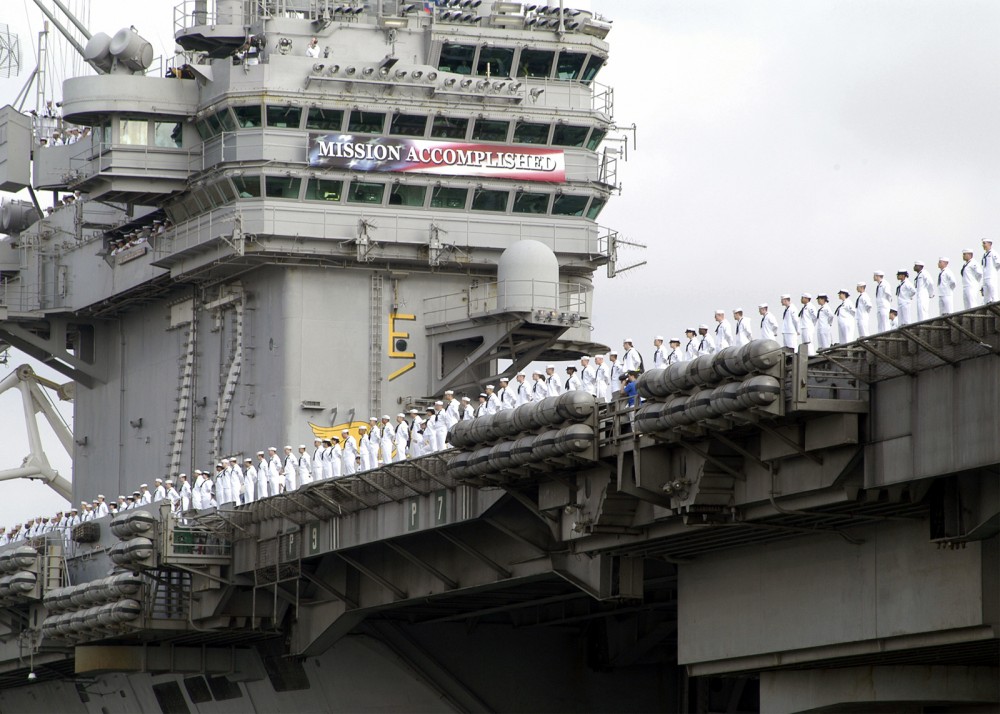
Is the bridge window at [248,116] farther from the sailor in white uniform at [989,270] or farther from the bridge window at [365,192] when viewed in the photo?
the sailor in white uniform at [989,270]

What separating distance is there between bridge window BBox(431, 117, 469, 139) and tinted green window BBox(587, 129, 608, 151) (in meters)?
3.44

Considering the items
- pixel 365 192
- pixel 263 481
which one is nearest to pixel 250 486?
pixel 263 481

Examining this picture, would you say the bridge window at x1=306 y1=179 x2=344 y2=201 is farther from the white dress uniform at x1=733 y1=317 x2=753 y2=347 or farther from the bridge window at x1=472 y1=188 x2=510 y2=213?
the white dress uniform at x1=733 y1=317 x2=753 y2=347

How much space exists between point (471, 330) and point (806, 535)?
19.4 meters

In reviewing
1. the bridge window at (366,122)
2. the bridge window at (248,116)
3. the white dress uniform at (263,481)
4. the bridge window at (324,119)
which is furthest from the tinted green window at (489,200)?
the white dress uniform at (263,481)

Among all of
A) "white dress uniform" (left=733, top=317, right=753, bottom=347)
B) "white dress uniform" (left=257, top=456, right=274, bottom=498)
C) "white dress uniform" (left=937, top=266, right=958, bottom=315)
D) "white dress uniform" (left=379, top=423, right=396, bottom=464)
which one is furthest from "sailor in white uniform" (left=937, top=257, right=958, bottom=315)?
"white dress uniform" (left=257, top=456, right=274, bottom=498)

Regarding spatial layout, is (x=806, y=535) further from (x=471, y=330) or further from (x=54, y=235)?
(x=54, y=235)

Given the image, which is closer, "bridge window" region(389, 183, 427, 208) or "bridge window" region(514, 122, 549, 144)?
"bridge window" region(389, 183, 427, 208)

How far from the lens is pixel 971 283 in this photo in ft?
88.1

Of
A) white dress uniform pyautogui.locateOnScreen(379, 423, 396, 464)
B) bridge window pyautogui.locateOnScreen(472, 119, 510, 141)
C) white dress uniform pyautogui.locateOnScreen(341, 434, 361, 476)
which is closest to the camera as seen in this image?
white dress uniform pyautogui.locateOnScreen(379, 423, 396, 464)

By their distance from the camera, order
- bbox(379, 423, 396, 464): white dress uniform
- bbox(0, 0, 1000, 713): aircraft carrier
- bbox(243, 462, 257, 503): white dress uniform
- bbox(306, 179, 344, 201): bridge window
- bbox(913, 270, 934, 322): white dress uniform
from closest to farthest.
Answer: bbox(913, 270, 934, 322): white dress uniform
bbox(379, 423, 396, 464): white dress uniform
bbox(0, 0, 1000, 713): aircraft carrier
bbox(243, 462, 257, 503): white dress uniform
bbox(306, 179, 344, 201): bridge window

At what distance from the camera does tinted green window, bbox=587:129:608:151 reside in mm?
49825

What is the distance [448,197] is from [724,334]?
18.5 m

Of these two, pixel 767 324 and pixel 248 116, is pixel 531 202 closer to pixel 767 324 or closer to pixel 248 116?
pixel 248 116
